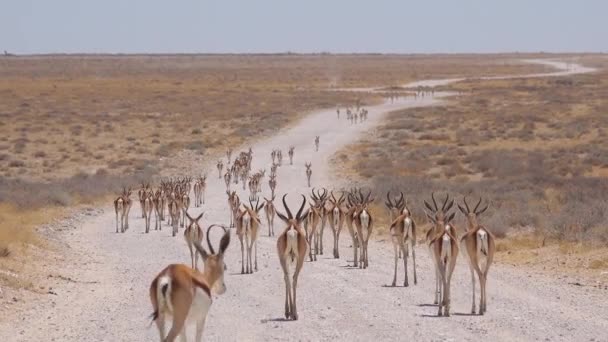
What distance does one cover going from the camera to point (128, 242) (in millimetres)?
21828

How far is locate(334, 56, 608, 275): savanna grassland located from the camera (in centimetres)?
2002

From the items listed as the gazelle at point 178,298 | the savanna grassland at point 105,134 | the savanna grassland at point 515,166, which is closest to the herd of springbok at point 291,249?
the gazelle at point 178,298

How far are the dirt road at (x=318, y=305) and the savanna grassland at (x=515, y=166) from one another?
9.12 ft

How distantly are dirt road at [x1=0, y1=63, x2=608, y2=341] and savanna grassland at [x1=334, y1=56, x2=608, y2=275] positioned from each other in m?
2.78

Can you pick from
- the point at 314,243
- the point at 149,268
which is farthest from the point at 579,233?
the point at 149,268

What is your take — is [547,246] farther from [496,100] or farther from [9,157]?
[496,100]

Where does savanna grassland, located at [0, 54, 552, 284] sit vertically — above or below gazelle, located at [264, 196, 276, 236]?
below

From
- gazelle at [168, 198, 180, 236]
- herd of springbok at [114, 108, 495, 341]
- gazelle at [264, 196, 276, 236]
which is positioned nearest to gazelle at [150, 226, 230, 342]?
herd of springbok at [114, 108, 495, 341]

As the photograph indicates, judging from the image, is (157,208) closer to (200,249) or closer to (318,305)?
(318,305)

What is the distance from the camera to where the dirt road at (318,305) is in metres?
11.5

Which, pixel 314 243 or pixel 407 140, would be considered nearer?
pixel 314 243

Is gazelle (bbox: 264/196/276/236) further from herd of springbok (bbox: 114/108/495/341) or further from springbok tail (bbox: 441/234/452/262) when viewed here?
springbok tail (bbox: 441/234/452/262)

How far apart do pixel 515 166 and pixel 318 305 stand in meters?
24.6

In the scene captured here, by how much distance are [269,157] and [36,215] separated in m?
19.5
